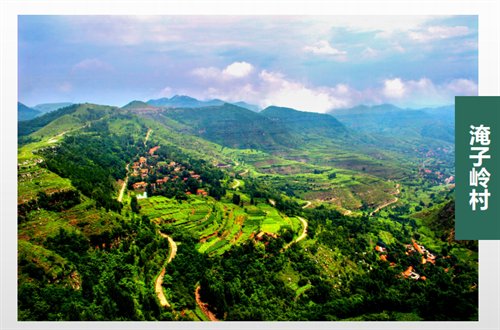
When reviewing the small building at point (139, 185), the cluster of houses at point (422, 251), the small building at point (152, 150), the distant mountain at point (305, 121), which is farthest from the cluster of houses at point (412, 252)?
the distant mountain at point (305, 121)

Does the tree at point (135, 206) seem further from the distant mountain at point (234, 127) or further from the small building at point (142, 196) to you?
the distant mountain at point (234, 127)

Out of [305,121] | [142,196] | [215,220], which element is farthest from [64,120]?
[305,121]

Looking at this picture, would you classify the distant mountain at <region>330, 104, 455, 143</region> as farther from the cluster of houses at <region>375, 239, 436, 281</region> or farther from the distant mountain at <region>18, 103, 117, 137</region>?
the cluster of houses at <region>375, 239, 436, 281</region>

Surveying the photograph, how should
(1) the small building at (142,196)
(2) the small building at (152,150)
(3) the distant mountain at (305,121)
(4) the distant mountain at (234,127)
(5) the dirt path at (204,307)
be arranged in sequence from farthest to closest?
(3) the distant mountain at (305,121)
(4) the distant mountain at (234,127)
(2) the small building at (152,150)
(1) the small building at (142,196)
(5) the dirt path at (204,307)

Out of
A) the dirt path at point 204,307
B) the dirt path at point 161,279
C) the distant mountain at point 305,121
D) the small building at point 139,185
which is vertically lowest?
the dirt path at point 204,307

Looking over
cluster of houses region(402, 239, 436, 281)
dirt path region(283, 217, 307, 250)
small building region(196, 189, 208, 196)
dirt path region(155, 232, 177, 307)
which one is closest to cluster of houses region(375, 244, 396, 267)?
cluster of houses region(402, 239, 436, 281)

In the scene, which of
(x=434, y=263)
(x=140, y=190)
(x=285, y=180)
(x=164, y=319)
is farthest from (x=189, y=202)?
(x=285, y=180)

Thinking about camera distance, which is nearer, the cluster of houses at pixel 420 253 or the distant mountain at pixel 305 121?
the cluster of houses at pixel 420 253
